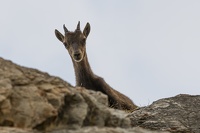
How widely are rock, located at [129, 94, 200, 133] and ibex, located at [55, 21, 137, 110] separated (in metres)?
4.72

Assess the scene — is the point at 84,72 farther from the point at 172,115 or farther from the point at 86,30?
the point at 172,115

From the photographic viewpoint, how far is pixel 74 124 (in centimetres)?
689

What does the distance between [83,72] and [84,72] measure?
43mm

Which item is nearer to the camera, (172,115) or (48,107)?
(48,107)

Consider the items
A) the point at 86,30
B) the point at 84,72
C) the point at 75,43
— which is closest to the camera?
the point at 84,72

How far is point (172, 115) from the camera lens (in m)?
13.9

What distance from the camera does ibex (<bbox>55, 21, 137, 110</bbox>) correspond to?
20078 millimetres

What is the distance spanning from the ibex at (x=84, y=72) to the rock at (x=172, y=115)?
4.72 m

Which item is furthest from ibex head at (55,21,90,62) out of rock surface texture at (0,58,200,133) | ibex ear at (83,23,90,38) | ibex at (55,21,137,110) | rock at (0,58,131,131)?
rock at (0,58,131,131)

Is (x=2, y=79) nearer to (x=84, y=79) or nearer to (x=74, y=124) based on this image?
(x=74, y=124)

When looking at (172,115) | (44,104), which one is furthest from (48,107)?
(172,115)

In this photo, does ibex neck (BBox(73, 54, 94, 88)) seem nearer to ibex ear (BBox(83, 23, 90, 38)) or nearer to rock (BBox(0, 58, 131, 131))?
ibex ear (BBox(83, 23, 90, 38))

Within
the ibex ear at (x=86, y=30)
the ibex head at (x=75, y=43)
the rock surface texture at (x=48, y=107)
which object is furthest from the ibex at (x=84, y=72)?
the rock surface texture at (x=48, y=107)

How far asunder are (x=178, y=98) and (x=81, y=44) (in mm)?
7073
